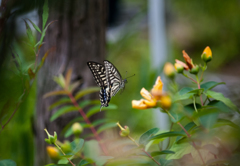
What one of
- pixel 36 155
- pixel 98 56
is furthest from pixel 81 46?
pixel 36 155

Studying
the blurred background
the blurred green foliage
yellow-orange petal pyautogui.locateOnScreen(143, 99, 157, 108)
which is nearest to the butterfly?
the blurred background

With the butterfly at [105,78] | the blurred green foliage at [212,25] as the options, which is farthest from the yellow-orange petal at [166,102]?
the blurred green foliage at [212,25]

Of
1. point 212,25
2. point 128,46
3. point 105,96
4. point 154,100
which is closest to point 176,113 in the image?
point 154,100

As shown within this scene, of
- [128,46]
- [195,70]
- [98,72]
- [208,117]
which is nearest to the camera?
[208,117]

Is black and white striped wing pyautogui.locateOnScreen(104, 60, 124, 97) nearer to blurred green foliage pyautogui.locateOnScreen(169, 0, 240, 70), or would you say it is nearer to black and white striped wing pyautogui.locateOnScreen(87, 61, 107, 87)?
black and white striped wing pyautogui.locateOnScreen(87, 61, 107, 87)

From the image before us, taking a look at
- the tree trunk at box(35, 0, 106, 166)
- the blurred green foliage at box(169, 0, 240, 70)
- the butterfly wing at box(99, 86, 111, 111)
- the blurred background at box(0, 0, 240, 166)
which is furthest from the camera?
the blurred green foliage at box(169, 0, 240, 70)

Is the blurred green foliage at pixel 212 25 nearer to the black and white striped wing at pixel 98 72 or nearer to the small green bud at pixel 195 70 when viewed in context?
the black and white striped wing at pixel 98 72

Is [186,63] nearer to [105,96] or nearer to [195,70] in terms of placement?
[195,70]
